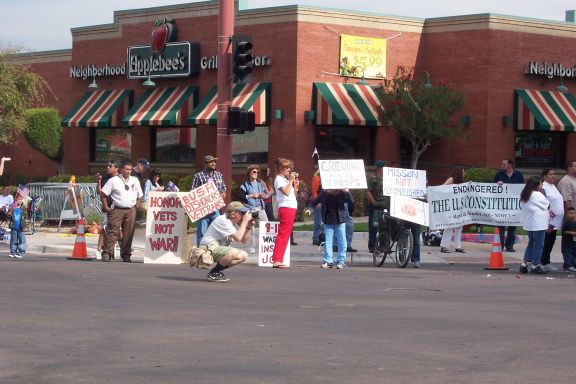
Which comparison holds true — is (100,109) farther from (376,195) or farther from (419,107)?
(376,195)

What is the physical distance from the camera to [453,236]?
23.1 m

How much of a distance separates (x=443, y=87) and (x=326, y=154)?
13.8ft

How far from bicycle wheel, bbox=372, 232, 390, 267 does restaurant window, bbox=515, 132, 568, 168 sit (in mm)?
17095

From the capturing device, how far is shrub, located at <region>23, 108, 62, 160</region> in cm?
4362

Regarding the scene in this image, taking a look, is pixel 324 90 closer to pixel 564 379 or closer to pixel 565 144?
pixel 565 144

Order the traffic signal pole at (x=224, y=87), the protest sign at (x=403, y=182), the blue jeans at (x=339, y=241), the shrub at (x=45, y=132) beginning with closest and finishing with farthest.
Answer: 1. the blue jeans at (x=339, y=241)
2. the protest sign at (x=403, y=182)
3. the traffic signal pole at (x=224, y=87)
4. the shrub at (x=45, y=132)

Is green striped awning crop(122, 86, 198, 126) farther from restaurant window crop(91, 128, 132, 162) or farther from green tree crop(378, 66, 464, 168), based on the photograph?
green tree crop(378, 66, 464, 168)

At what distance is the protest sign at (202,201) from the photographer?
19234 millimetres

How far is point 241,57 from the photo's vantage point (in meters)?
21.7

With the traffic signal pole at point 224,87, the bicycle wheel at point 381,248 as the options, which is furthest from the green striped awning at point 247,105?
the bicycle wheel at point 381,248

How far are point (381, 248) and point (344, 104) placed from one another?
46.8ft

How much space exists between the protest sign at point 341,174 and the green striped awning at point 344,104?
13224 millimetres

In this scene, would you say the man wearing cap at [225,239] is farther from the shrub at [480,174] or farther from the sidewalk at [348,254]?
the shrub at [480,174]

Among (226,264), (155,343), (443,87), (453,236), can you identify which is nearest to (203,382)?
(155,343)
